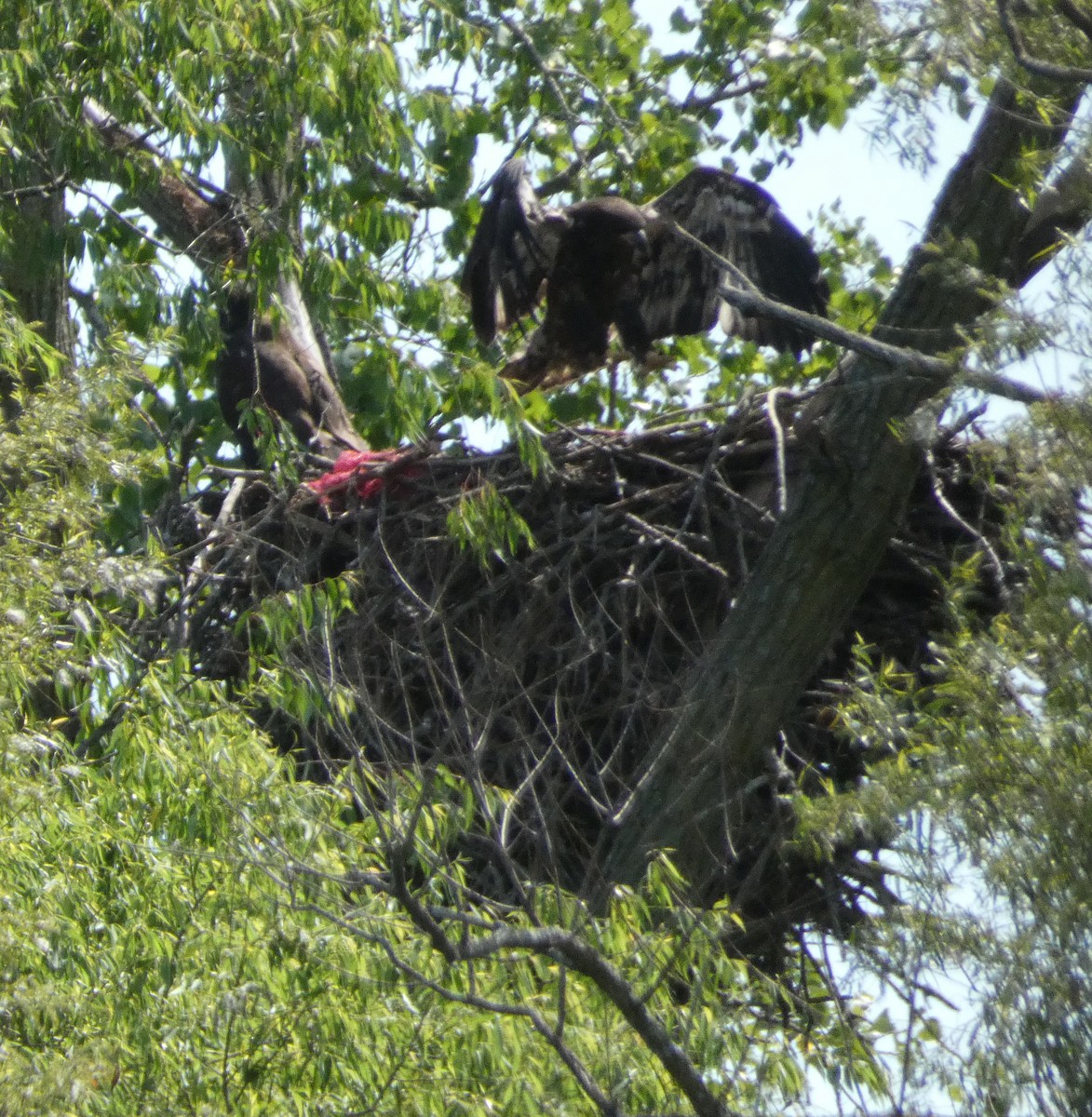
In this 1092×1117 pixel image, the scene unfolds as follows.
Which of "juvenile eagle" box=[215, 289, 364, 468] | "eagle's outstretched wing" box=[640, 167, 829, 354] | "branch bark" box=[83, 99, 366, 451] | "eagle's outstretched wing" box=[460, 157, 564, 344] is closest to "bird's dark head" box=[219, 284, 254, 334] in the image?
"juvenile eagle" box=[215, 289, 364, 468]

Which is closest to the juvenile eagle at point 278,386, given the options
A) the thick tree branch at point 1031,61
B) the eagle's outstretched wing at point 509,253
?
the eagle's outstretched wing at point 509,253

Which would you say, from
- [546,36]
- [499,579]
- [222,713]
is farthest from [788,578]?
[546,36]

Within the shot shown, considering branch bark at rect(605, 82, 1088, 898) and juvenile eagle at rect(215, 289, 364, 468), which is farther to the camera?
juvenile eagle at rect(215, 289, 364, 468)

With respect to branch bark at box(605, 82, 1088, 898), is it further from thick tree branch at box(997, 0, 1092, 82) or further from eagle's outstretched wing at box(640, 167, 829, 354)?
eagle's outstretched wing at box(640, 167, 829, 354)

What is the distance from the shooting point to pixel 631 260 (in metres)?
7.43

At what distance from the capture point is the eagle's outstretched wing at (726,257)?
696 centimetres

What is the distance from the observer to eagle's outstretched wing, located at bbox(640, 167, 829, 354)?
274 inches

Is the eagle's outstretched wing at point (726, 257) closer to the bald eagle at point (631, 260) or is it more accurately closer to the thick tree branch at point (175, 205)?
the bald eagle at point (631, 260)

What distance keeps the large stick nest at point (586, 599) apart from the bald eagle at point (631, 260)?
41.6 inches

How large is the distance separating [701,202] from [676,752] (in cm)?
283

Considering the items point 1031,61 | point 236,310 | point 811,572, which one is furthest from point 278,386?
point 1031,61

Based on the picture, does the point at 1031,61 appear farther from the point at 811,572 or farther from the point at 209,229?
the point at 209,229

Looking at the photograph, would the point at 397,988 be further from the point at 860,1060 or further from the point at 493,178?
the point at 493,178

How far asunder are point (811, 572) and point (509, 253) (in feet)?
8.66
